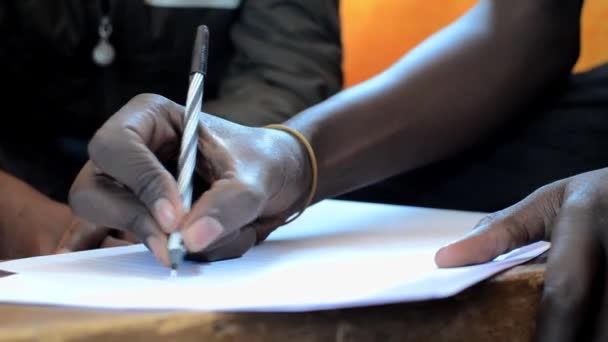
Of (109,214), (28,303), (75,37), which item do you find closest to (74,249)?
(109,214)

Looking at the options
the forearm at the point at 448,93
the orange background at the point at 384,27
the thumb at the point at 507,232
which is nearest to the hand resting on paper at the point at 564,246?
the thumb at the point at 507,232

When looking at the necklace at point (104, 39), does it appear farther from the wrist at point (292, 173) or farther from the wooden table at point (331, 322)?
the wooden table at point (331, 322)

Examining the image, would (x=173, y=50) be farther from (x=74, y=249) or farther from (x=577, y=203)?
(x=577, y=203)

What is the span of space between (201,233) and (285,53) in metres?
0.54

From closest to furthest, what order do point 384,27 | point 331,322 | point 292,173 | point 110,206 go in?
point 331,322
point 110,206
point 292,173
point 384,27

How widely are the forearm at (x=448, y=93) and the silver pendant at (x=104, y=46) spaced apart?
1.05 feet

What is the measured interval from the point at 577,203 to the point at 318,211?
305mm

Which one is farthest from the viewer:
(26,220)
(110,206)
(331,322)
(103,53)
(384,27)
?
(384,27)

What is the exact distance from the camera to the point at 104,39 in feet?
2.90

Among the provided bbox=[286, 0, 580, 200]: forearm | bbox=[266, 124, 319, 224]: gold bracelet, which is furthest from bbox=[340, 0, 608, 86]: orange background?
bbox=[266, 124, 319, 224]: gold bracelet

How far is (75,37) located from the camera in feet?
2.87

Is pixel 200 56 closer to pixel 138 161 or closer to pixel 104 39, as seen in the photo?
pixel 138 161

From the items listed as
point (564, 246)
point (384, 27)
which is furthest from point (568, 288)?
point (384, 27)

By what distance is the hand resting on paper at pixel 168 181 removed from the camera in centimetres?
45
